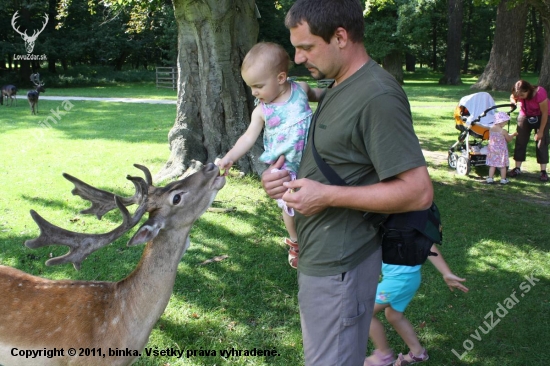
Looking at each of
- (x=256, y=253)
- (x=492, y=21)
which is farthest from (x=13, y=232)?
(x=492, y=21)

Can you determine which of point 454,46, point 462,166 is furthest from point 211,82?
point 454,46

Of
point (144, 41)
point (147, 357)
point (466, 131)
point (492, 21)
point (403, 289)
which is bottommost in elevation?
point (147, 357)

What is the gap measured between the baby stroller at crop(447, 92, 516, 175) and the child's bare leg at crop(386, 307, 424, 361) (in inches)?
249

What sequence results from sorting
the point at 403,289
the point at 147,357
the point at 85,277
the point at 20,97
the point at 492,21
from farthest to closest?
the point at 492,21 → the point at 20,97 → the point at 85,277 → the point at 147,357 → the point at 403,289

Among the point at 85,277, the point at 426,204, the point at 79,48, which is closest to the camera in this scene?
the point at 426,204

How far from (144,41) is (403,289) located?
129 ft

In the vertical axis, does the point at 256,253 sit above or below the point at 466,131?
below

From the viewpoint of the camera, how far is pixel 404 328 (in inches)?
153

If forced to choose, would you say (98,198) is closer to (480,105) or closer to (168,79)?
(480,105)

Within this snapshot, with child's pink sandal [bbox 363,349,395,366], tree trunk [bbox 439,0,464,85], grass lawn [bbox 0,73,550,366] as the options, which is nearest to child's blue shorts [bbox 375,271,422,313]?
child's pink sandal [bbox 363,349,395,366]

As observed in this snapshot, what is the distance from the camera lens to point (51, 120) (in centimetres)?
1580

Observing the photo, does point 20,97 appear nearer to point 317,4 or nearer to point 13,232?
point 13,232

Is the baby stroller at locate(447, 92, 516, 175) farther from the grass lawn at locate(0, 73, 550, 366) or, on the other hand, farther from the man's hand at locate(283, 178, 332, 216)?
the man's hand at locate(283, 178, 332, 216)

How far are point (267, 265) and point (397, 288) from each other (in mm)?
2214
